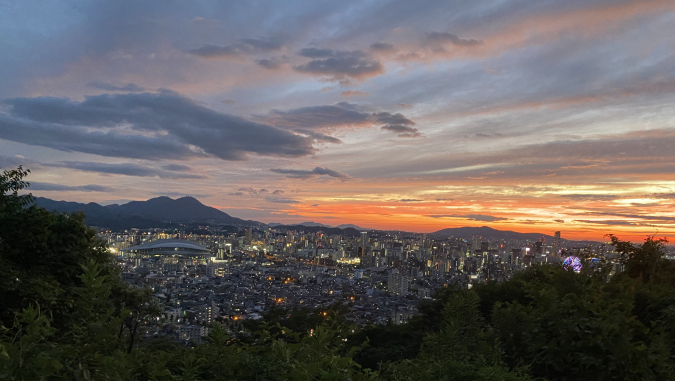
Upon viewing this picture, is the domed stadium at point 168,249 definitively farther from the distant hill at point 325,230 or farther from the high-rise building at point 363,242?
the distant hill at point 325,230

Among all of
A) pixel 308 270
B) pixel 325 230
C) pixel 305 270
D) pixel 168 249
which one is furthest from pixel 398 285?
pixel 325 230

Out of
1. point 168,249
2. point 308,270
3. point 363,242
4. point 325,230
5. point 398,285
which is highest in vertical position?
point 325,230

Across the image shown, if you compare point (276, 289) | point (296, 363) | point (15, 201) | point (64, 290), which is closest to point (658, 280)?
point (296, 363)

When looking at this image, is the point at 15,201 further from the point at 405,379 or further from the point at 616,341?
the point at 616,341

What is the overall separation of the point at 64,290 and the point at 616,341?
7312mm

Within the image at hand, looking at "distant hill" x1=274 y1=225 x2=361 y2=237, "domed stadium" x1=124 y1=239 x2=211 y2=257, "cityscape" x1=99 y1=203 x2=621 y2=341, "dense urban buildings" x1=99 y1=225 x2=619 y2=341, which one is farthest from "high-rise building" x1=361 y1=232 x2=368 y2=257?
"domed stadium" x1=124 y1=239 x2=211 y2=257

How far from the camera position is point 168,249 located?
5847cm

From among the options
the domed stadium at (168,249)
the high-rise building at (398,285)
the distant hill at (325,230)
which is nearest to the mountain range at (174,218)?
the distant hill at (325,230)

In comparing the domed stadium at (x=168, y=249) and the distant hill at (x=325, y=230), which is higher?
the distant hill at (x=325, y=230)

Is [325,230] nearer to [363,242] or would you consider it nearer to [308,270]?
[363,242]

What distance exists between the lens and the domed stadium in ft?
185

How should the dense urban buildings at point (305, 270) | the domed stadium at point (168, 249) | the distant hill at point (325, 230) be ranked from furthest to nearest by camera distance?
the distant hill at point (325, 230) → the domed stadium at point (168, 249) → the dense urban buildings at point (305, 270)

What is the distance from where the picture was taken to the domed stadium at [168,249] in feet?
185

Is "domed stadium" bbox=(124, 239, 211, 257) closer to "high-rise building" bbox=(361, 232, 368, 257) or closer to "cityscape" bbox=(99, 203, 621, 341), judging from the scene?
"cityscape" bbox=(99, 203, 621, 341)
